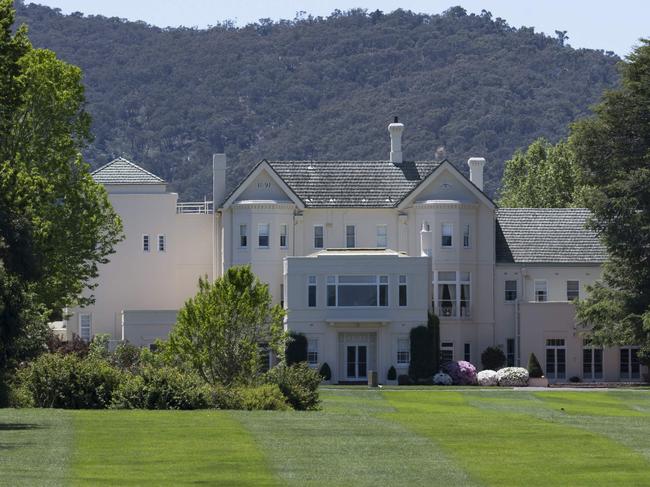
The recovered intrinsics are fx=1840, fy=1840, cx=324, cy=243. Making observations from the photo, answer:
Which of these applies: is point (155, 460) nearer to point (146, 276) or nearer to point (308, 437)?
point (308, 437)

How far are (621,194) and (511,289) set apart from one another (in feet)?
35.2

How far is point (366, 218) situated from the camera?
8644cm

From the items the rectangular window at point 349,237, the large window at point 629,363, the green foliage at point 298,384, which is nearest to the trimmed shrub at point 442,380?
the large window at point 629,363

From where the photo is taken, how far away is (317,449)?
32.9 meters

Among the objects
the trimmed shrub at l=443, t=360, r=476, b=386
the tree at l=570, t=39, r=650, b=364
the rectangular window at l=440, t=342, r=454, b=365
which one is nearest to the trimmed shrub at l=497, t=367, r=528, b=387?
the trimmed shrub at l=443, t=360, r=476, b=386

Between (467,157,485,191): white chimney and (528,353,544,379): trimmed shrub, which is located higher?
(467,157,485,191): white chimney

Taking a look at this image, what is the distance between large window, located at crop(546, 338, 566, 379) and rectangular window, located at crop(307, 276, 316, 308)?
11.1 metres

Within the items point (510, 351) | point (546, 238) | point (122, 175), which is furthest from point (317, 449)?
point (122, 175)

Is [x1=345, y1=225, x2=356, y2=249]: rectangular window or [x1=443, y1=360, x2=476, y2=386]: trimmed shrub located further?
[x1=345, y1=225, x2=356, y2=249]: rectangular window

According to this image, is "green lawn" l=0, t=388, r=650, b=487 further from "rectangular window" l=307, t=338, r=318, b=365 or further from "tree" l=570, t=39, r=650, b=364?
"rectangular window" l=307, t=338, r=318, b=365

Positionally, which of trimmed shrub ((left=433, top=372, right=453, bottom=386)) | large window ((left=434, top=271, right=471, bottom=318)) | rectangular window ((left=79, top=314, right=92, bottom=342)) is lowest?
trimmed shrub ((left=433, top=372, right=453, bottom=386))

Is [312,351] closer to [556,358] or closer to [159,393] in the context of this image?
[556,358]

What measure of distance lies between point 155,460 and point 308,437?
203 inches

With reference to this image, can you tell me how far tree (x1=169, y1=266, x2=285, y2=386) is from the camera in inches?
2044
